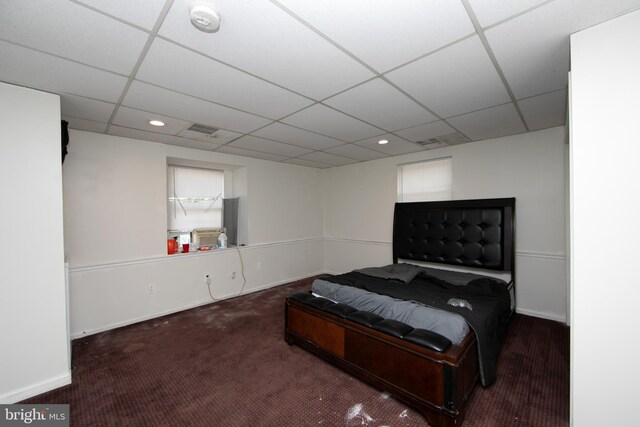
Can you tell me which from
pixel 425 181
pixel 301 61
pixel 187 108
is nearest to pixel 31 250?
pixel 187 108

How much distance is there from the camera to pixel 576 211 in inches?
54.7

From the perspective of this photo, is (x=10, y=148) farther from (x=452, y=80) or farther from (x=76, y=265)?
(x=452, y=80)

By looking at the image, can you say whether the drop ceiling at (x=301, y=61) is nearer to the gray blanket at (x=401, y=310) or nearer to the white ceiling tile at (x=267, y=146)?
the white ceiling tile at (x=267, y=146)

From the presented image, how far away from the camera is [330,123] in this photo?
2.84 meters

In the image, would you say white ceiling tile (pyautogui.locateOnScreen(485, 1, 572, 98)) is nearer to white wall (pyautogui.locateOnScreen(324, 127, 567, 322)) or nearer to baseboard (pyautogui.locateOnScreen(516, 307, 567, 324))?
white wall (pyautogui.locateOnScreen(324, 127, 567, 322))

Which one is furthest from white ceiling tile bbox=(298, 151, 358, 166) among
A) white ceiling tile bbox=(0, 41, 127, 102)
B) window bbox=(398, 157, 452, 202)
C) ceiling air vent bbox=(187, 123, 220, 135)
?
white ceiling tile bbox=(0, 41, 127, 102)

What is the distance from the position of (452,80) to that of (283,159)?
3.19 meters

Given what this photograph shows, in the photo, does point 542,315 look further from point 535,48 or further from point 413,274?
point 535,48

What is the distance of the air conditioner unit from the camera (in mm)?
4145

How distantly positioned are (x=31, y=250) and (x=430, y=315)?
3153mm

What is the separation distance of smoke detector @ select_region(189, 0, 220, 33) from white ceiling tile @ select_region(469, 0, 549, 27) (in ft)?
4.07

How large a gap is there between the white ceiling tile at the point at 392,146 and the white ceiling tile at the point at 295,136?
16.9 inches

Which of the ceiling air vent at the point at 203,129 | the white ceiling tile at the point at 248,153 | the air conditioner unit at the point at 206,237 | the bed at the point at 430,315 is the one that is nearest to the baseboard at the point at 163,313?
the air conditioner unit at the point at 206,237

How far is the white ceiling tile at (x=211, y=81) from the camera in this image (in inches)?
64.4
